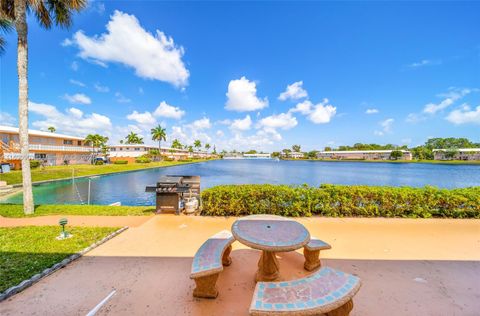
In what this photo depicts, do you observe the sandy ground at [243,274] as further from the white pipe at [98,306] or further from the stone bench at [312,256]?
the stone bench at [312,256]

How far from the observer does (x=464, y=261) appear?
367cm

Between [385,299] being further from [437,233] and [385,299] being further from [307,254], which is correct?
[437,233]

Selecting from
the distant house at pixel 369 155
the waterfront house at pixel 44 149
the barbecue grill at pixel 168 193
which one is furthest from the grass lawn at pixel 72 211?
the distant house at pixel 369 155

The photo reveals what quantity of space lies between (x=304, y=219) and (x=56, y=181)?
74.0 ft

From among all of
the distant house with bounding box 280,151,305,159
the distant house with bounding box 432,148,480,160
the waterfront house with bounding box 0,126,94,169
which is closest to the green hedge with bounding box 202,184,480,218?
the waterfront house with bounding box 0,126,94,169

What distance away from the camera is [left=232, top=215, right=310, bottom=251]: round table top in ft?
8.70

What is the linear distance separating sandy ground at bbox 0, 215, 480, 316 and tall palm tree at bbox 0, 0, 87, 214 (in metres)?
4.85

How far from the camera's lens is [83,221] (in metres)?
5.90

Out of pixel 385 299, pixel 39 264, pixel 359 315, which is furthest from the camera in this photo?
pixel 39 264

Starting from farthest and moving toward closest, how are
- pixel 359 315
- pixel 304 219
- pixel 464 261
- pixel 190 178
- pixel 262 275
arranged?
1. pixel 190 178
2. pixel 304 219
3. pixel 464 261
4. pixel 262 275
5. pixel 359 315

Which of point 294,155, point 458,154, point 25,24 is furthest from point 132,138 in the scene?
point 458,154

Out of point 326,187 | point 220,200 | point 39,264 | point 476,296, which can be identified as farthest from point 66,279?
point 326,187

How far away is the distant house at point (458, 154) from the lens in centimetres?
6850

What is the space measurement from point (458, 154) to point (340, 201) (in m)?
103
